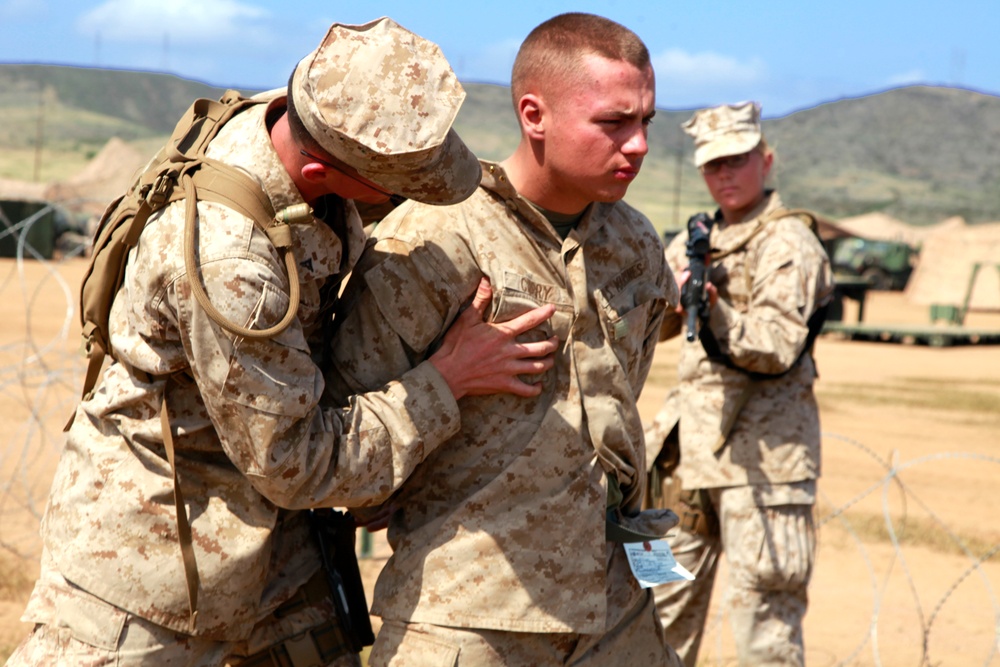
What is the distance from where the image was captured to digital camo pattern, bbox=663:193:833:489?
5039 millimetres

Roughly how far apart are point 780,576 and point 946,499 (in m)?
6.00

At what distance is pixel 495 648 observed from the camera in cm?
294

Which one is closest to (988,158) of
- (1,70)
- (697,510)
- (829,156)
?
(829,156)

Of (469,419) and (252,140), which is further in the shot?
(469,419)

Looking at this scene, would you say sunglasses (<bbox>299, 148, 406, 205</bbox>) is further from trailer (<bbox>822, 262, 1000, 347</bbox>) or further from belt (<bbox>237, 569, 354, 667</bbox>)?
trailer (<bbox>822, 262, 1000, 347</bbox>)

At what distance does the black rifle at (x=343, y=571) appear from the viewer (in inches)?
125

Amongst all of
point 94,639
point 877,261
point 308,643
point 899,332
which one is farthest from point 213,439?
point 877,261

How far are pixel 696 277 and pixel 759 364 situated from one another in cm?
45

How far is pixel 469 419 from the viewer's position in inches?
118

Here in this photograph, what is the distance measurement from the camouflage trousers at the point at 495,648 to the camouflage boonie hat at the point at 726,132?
2.65 m

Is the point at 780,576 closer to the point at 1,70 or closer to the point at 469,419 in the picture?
the point at 469,419

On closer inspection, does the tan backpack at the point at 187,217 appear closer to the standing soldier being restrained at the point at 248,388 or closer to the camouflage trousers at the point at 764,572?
the standing soldier being restrained at the point at 248,388

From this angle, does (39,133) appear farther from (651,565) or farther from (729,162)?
(651,565)

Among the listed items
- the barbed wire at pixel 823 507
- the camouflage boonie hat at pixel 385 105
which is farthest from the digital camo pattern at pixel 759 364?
the camouflage boonie hat at pixel 385 105
